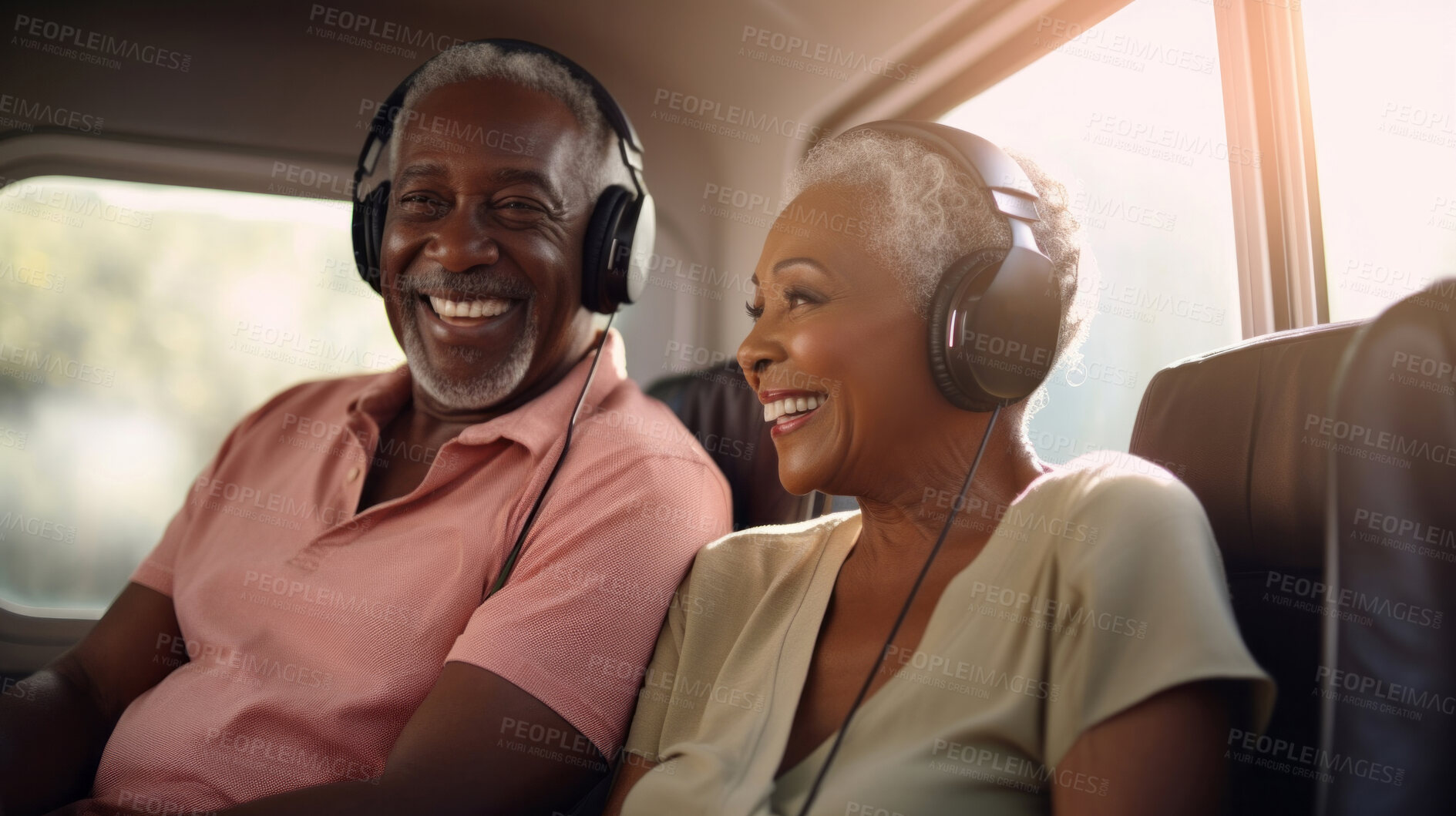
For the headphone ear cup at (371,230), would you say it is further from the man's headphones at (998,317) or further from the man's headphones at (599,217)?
the man's headphones at (998,317)

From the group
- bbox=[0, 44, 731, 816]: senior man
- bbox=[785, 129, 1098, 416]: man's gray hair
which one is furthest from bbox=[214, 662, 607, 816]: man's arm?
bbox=[785, 129, 1098, 416]: man's gray hair

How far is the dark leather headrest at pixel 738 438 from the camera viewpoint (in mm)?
1535

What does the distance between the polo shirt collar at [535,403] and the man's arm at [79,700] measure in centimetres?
48

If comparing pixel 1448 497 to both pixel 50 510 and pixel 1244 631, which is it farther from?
pixel 50 510

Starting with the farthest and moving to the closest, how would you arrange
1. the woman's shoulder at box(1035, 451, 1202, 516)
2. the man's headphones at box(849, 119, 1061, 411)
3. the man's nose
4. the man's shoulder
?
1. the man's nose
2. the man's shoulder
3. the man's headphones at box(849, 119, 1061, 411)
4. the woman's shoulder at box(1035, 451, 1202, 516)

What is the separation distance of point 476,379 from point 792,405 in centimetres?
63

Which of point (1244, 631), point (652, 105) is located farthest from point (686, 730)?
point (652, 105)

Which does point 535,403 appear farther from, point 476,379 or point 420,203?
point 420,203

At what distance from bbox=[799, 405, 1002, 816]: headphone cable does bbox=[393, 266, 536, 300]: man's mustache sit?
2.60 feet

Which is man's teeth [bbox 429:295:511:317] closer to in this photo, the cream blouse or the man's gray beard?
the man's gray beard

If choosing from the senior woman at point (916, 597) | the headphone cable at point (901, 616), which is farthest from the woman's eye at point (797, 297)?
the headphone cable at point (901, 616)

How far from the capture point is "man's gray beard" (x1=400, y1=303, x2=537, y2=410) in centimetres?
154

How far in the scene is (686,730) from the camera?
3.79 ft

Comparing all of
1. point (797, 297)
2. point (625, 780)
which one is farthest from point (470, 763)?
point (797, 297)
